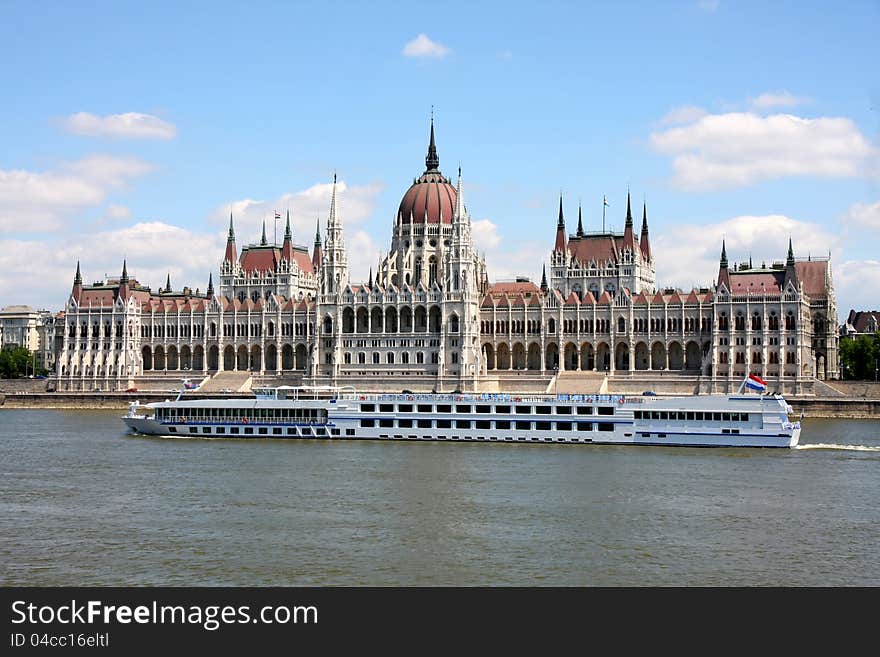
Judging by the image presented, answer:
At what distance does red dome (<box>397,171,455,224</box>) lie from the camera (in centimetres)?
13800

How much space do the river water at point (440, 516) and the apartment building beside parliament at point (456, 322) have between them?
48.3 meters

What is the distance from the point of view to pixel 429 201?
139 metres

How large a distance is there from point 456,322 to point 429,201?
1944 cm

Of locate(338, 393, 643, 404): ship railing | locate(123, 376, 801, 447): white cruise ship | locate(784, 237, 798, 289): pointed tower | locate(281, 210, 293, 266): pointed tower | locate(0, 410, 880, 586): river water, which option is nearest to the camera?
locate(0, 410, 880, 586): river water

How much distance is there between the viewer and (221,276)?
15512 centimetres

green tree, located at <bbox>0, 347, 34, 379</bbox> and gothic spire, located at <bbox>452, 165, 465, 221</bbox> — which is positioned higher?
gothic spire, located at <bbox>452, 165, 465, 221</bbox>

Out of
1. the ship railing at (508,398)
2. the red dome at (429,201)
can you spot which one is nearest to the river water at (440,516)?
the ship railing at (508,398)

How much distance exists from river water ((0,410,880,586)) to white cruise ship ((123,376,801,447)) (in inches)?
84.0

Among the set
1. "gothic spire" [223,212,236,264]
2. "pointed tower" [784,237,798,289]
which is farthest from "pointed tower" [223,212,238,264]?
"pointed tower" [784,237,798,289]

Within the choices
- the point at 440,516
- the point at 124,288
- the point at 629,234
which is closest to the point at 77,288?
the point at 124,288

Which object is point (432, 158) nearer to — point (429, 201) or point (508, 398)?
point (429, 201)

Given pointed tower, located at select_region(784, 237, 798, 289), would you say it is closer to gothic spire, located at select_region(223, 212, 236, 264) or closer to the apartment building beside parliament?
the apartment building beside parliament

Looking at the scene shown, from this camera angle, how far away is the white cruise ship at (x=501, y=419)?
72438 millimetres
